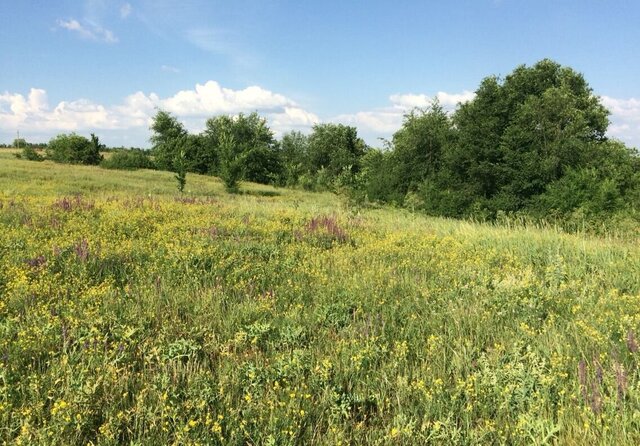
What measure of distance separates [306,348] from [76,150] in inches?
2928

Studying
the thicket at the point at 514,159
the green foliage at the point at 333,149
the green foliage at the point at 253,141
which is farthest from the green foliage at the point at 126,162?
the green foliage at the point at 333,149

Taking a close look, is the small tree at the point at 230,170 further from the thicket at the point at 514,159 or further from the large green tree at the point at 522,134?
the large green tree at the point at 522,134

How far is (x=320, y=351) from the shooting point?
3.87 metres

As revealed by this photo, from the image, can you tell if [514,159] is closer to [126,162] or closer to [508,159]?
[508,159]

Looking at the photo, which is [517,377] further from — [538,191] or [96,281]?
[538,191]

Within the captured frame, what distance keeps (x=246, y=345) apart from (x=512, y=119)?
46.0 meters

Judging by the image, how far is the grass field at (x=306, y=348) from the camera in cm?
280

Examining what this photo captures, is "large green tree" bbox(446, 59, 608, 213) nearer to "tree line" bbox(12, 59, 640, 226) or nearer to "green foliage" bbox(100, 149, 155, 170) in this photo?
"tree line" bbox(12, 59, 640, 226)

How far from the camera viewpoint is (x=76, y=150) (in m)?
65.4

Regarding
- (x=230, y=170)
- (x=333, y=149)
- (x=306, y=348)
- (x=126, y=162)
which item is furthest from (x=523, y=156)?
(x=126, y=162)

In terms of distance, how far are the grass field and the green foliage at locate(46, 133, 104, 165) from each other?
220ft

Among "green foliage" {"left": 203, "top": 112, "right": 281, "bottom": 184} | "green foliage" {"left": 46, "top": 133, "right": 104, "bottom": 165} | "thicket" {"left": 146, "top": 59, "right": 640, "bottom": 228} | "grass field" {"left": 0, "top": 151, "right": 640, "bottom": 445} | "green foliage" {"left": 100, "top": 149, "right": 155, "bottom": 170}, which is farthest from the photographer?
"green foliage" {"left": 203, "top": 112, "right": 281, "bottom": 184}

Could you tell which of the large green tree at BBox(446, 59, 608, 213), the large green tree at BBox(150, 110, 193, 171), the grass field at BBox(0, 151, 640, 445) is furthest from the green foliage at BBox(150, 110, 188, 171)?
the grass field at BBox(0, 151, 640, 445)

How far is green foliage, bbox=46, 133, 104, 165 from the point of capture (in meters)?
64.6
